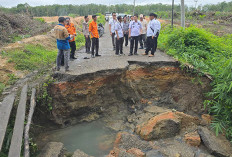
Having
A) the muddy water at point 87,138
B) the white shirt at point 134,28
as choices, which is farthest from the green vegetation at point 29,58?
the white shirt at point 134,28

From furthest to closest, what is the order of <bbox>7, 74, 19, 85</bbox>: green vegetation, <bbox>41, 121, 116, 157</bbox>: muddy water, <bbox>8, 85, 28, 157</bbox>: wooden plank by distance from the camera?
<bbox>7, 74, 19, 85</bbox>: green vegetation < <bbox>41, 121, 116, 157</bbox>: muddy water < <bbox>8, 85, 28, 157</bbox>: wooden plank

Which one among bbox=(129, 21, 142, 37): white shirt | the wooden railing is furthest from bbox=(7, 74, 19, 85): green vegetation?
bbox=(129, 21, 142, 37): white shirt

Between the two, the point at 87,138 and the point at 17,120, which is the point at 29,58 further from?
the point at 87,138

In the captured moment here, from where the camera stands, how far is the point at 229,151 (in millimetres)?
4605

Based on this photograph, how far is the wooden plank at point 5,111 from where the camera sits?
3.65 metres

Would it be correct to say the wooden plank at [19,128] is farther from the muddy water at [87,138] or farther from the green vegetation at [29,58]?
the green vegetation at [29,58]

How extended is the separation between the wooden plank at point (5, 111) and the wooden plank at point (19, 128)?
19 centimetres

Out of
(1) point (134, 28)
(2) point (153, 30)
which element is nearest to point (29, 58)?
(1) point (134, 28)

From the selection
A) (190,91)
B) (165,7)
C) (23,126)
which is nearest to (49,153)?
(23,126)

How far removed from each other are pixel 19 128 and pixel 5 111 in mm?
653

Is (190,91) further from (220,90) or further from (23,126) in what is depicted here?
(23,126)

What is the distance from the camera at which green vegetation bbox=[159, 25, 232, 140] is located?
5070mm

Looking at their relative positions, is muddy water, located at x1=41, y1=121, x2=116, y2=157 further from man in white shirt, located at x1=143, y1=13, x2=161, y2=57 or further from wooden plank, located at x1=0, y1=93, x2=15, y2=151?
man in white shirt, located at x1=143, y1=13, x2=161, y2=57

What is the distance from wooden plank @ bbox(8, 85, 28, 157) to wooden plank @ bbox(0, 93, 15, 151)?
194mm
